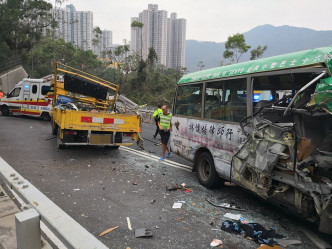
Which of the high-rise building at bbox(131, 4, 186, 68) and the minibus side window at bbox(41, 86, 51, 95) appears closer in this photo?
the minibus side window at bbox(41, 86, 51, 95)

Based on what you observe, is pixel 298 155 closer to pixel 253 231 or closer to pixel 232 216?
pixel 253 231

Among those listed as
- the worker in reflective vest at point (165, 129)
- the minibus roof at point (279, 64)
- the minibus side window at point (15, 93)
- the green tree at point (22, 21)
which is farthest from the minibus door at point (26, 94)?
the green tree at point (22, 21)

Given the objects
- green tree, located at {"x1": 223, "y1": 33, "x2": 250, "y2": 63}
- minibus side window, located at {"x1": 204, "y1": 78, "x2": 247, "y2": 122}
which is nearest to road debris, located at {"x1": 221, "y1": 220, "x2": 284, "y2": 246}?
minibus side window, located at {"x1": 204, "y1": 78, "x2": 247, "y2": 122}

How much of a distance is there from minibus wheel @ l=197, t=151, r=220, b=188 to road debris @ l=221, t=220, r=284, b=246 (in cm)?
134

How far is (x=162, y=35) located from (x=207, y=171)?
71.0 m

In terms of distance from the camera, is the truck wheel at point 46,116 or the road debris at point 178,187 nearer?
the road debris at point 178,187

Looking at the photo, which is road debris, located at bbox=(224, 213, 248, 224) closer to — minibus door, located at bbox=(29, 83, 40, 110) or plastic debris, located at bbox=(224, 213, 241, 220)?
plastic debris, located at bbox=(224, 213, 241, 220)

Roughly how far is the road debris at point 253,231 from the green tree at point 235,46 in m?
28.2

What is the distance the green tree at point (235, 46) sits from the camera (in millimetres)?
29172

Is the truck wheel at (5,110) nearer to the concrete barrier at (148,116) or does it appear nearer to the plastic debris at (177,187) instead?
the concrete barrier at (148,116)

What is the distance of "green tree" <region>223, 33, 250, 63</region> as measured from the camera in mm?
29172

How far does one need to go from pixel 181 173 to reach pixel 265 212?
2.47 m

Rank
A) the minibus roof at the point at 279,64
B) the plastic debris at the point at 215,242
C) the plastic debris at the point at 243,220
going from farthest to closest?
the plastic debris at the point at 243,220, the plastic debris at the point at 215,242, the minibus roof at the point at 279,64

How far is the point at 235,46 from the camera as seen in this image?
29.8m
